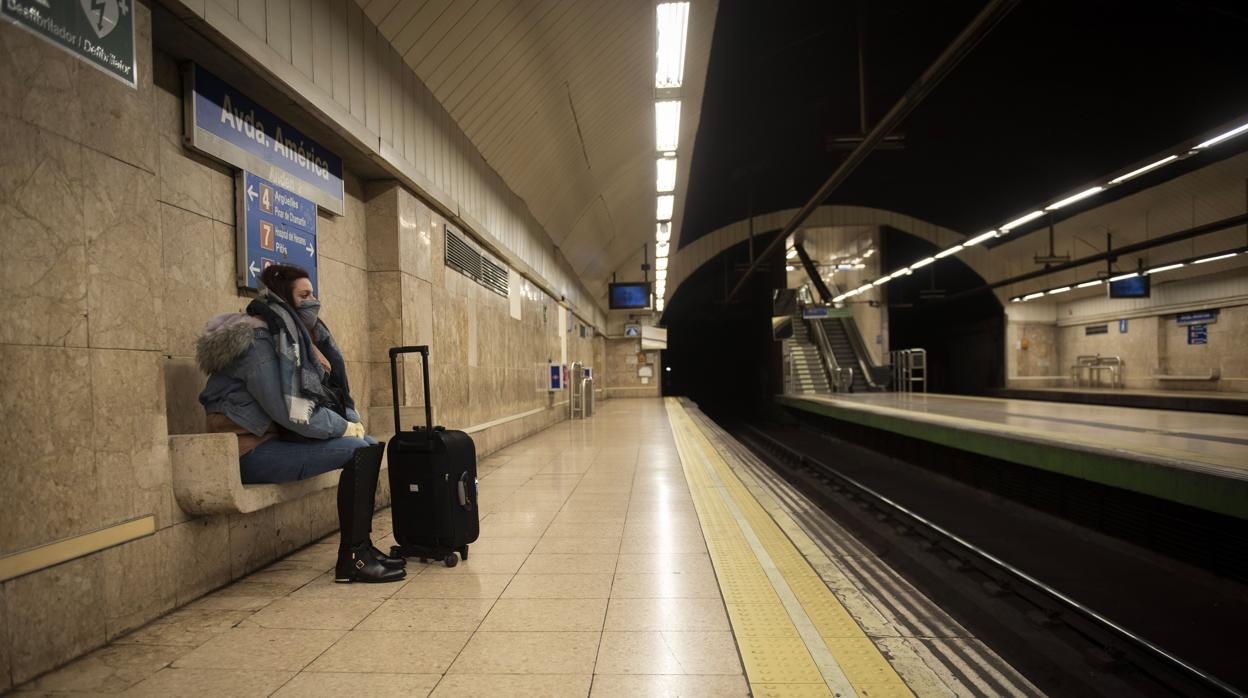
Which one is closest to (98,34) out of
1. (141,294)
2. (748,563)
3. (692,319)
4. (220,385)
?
(141,294)

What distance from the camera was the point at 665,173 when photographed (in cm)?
1065

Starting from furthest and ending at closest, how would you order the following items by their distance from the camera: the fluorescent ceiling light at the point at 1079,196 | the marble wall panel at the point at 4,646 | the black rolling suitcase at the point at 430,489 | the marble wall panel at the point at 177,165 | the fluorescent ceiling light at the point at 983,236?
the fluorescent ceiling light at the point at 983,236 < the fluorescent ceiling light at the point at 1079,196 < the black rolling suitcase at the point at 430,489 < the marble wall panel at the point at 177,165 < the marble wall panel at the point at 4,646

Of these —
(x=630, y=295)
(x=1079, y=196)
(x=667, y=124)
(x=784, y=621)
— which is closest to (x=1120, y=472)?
(x=784, y=621)

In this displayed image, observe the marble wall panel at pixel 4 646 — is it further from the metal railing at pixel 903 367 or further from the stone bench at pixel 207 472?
the metal railing at pixel 903 367

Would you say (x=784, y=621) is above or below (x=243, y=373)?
below

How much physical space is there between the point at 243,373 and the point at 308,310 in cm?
41

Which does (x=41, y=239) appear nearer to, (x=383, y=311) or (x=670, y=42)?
(x=383, y=311)

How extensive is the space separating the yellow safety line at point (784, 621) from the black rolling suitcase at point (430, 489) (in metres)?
1.42

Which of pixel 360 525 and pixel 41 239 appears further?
pixel 360 525

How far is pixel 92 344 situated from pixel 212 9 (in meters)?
1.65

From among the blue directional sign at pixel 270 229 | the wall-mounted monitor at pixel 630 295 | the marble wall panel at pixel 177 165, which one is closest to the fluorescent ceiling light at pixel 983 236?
the wall-mounted monitor at pixel 630 295

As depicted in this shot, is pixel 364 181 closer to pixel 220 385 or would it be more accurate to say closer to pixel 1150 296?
pixel 220 385

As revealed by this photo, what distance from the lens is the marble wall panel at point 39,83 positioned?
2023 mm

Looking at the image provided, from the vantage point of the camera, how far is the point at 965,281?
73.4 feet
